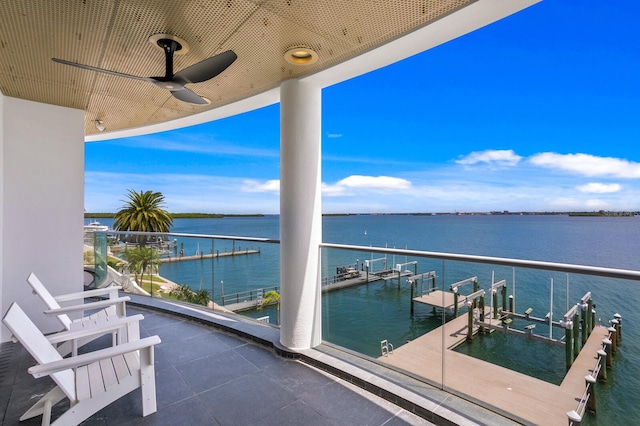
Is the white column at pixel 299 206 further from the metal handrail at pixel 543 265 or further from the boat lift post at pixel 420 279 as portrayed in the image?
the boat lift post at pixel 420 279

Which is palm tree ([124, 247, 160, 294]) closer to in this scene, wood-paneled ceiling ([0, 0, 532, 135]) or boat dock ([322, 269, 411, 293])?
wood-paneled ceiling ([0, 0, 532, 135])

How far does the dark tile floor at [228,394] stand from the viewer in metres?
2.07

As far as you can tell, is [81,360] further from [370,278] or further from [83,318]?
[370,278]

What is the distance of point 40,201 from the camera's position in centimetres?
361

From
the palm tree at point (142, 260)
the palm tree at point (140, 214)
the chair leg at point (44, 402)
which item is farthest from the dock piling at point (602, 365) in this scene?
the palm tree at point (140, 214)

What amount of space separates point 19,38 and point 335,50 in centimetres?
232

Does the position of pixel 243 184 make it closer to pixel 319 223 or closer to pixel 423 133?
pixel 423 133

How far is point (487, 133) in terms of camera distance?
134 ft

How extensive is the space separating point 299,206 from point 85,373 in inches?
76.9

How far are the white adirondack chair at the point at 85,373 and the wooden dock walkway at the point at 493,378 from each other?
184 centimetres

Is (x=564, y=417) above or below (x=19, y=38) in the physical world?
below

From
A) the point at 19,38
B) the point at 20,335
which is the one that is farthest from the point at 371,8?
the point at 20,335

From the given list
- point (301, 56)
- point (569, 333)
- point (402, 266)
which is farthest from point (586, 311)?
point (301, 56)

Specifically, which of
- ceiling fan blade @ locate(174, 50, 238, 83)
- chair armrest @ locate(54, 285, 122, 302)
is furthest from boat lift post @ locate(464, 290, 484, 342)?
chair armrest @ locate(54, 285, 122, 302)
